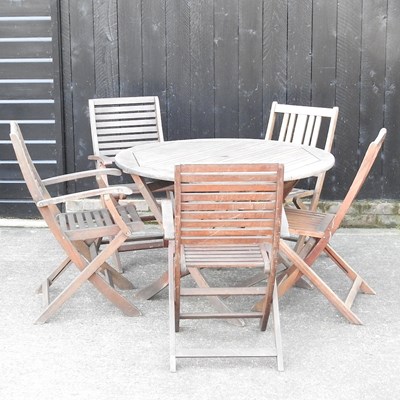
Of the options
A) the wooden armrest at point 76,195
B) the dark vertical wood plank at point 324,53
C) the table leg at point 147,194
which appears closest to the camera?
the wooden armrest at point 76,195

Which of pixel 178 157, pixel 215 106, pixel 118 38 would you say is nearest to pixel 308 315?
pixel 178 157

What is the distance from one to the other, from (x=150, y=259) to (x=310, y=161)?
1.53m

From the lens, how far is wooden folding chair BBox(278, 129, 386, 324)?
4.48m

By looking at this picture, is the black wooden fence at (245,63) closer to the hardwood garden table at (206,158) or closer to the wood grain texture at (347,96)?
the wood grain texture at (347,96)

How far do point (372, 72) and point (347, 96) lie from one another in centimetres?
26

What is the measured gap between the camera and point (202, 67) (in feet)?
22.0

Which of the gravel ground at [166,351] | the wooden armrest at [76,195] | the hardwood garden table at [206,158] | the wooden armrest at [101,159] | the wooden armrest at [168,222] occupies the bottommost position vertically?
the gravel ground at [166,351]

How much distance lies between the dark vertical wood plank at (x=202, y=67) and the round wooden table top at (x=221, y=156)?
106cm

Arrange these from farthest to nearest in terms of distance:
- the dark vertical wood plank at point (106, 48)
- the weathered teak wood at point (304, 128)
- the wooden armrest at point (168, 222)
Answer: the dark vertical wood plank at point (106, 48), the weathered teak wood at point (304, 128), the wooden armrest at point (168, 222)

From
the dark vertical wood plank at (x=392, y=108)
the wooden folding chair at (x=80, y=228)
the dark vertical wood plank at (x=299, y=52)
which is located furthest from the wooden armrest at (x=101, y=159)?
the dark vertical wood plank at (x=392, y=108)

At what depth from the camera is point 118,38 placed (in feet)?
22.0

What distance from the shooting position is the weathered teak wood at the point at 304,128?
18.4 feet

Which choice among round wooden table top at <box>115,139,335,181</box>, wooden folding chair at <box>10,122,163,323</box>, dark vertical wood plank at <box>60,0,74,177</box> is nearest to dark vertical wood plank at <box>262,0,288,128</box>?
round wooden table top at <box>115,139,335,181</box>

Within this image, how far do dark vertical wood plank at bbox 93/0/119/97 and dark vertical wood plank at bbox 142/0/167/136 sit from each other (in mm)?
228
